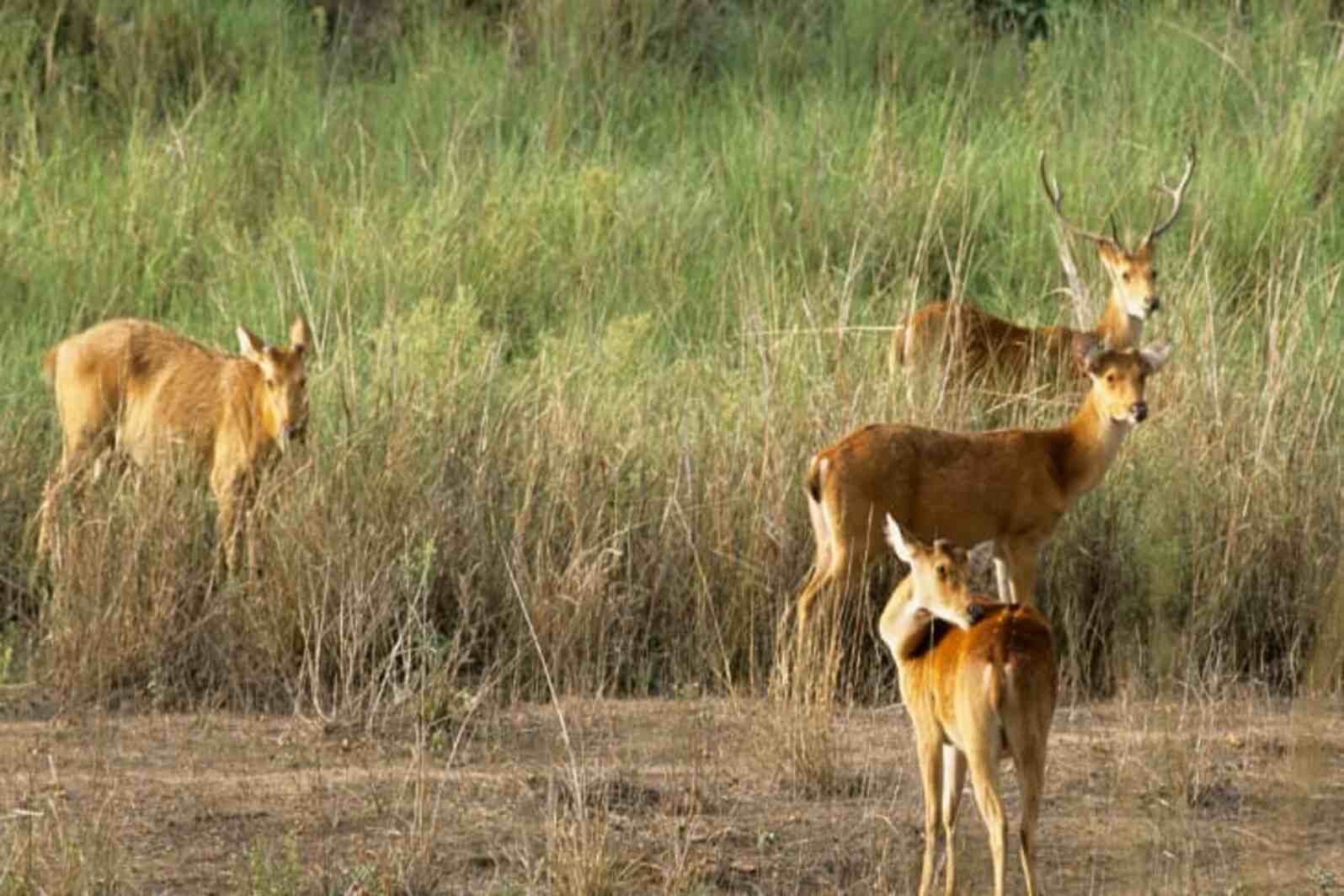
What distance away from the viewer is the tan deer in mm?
9359

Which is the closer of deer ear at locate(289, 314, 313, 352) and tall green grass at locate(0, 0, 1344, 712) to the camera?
tall green grass at locate(0, 0, 1344, 712)

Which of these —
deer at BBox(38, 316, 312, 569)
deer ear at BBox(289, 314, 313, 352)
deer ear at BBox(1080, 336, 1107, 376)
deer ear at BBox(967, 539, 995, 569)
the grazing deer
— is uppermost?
deer ear at BBox(1080, 336, 1107, 376)

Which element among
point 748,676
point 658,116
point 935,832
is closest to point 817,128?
point 658,116

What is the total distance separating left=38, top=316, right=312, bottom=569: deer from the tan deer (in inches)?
80.5

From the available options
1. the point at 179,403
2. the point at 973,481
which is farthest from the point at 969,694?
the point at 179,403

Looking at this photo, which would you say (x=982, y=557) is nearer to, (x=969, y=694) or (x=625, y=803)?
(x=625, y=803)

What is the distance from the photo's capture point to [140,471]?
989cm

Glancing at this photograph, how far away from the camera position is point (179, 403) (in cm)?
1074

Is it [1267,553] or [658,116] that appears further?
[658,116]

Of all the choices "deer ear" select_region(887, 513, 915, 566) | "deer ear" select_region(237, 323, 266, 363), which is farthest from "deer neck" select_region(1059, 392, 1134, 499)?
"deer ear" select_region(237, 323, 266, 363)

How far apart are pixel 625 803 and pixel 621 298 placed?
227 inches

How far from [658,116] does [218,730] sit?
7.47 m

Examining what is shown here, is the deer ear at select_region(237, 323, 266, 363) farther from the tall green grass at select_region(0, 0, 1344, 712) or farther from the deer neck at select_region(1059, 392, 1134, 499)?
the deer neck at select_region(1059, 392, 1134, 499)

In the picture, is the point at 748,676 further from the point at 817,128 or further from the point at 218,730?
the point at 817,128
